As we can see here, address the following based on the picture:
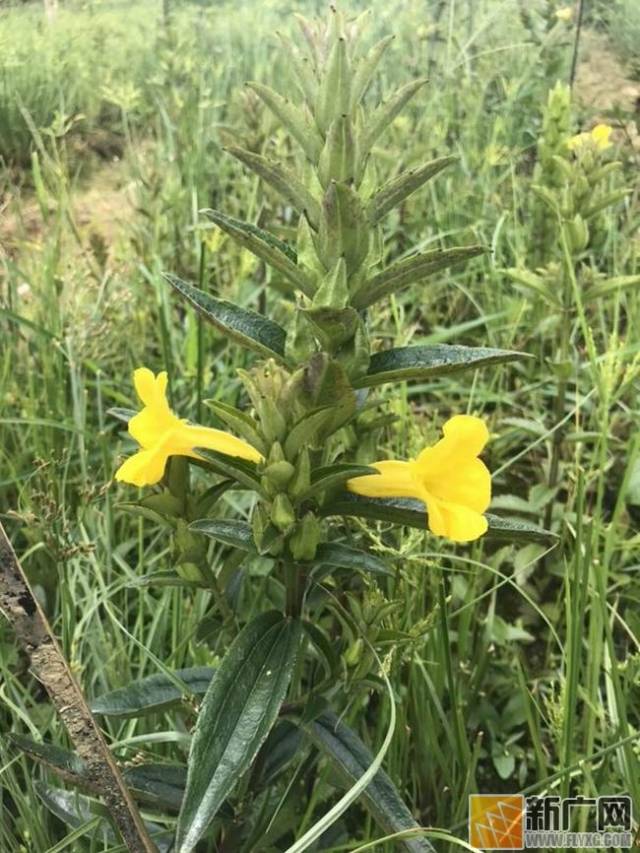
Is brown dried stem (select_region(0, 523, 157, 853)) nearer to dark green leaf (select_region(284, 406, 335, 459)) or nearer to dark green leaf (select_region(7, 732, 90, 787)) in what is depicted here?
dark green leaf (select_region(7, 732, 90, 787))

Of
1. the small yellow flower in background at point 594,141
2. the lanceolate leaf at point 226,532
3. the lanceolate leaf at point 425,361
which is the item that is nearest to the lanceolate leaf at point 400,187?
the lanceolate leaf at point 425,361

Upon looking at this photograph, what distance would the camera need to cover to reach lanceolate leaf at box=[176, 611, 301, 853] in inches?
26.5

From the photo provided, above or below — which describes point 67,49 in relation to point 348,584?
above

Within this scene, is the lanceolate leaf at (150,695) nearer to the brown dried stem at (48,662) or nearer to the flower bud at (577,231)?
the brown dried stem at (48,662)

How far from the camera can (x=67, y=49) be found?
118 inches

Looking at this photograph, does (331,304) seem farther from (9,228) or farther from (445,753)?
(9,228)

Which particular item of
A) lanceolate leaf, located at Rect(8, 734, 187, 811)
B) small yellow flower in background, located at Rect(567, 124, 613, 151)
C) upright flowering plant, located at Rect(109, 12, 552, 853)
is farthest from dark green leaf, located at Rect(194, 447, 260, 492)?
small yellow flower in background, located at Rect(567, 124, 613, 151)

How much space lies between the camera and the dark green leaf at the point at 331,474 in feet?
2.48

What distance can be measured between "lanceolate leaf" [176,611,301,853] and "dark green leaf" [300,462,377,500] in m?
0.16

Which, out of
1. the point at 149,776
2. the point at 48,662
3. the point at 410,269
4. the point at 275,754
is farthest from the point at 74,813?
the point at 410,269

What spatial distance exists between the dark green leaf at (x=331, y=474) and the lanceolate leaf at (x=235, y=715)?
0.16m

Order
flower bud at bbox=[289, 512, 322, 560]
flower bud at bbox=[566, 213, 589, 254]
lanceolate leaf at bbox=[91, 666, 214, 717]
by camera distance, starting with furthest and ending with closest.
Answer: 1. flower bud at bbox=[566, 213, 589, 254]
2. lanceolate leaf at bbox=[91, 666, 214, 717]
3. flower bud at bbox=[289, 512, 322, 560]

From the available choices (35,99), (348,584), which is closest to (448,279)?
(348,584)

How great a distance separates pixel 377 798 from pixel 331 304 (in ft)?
1.59
